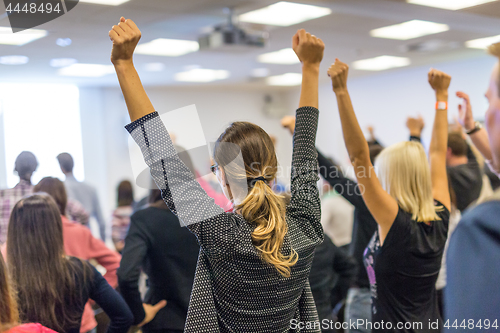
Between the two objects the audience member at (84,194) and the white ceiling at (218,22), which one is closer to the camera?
the audience member at (84,194)

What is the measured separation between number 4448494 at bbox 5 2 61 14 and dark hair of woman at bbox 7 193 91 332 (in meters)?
0.72

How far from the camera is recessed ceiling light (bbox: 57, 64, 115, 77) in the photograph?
6.06 metres

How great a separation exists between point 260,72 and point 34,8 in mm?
5748

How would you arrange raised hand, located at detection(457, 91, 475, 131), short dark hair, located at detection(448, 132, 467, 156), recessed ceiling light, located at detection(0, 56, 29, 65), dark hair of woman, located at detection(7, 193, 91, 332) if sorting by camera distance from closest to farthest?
dark hair of woman, located at detection(7, 193, 91, 332), raised hand, located at detection(457, 91, 475, 131), short dark hair, located at detection(448, 132, 467, 156), recessed ceiling light, located at detection(0, 56, 29, 65)

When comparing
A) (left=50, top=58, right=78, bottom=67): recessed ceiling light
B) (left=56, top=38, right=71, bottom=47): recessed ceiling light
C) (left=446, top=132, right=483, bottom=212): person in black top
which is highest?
(left=56, top=38, right=71, bottom=47): recessed ceiling light

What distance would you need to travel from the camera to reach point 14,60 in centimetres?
536

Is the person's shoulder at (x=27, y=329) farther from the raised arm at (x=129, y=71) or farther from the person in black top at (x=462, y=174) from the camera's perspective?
the person in black top at (x=462, y=174)

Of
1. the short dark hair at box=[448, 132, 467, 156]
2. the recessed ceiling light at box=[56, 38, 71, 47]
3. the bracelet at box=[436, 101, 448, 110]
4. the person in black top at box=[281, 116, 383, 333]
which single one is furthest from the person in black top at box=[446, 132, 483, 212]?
the recessed ceiling light at box=[56, 38, 71, 47]

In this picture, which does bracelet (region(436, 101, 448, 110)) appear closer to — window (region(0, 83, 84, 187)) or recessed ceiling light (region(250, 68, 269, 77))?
window (region(0, 83, 84, 187))

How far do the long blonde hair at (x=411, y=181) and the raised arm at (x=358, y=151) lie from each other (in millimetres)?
99

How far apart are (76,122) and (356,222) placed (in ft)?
21.1

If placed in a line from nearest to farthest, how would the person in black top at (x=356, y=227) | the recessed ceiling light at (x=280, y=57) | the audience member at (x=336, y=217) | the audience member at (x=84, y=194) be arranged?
the person in black top at (x=356, y=227) → the audience member at (x=336, y=217) → the audience member at (x=84, y=194) → the recessed ceiling light at (x=280, y=57)

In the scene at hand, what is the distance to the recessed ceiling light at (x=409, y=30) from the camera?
4695mm

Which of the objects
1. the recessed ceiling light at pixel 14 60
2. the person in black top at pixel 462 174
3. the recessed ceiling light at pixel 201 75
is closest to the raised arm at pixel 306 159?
the person in black top at pixel 462 174
